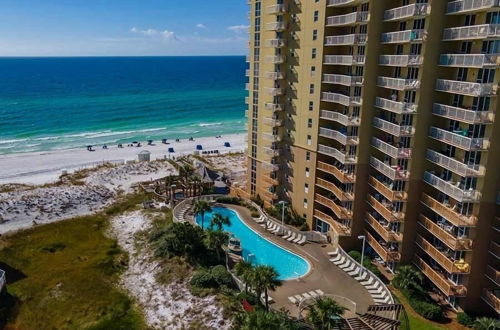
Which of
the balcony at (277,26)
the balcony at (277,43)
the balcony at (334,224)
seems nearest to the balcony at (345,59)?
the balcony at (277,43)

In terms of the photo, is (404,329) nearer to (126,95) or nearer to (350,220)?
(350,220)

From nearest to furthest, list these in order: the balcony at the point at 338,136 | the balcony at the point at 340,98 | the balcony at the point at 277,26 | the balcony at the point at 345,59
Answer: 1. the balcony at the point at 345,59
2. the balcony at the point at 340,98
3. the balcony at the point at 338,136
4. the balcony at the point at 277,26

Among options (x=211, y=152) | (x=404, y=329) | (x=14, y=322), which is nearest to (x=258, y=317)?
(x=404, y=329)

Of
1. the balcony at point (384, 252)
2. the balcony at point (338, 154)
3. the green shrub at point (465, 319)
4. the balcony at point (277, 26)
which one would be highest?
the balcony at point (277, 26)

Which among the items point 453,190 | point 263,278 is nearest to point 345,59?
point 453,190

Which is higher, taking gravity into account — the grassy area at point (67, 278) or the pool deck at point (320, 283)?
the pool deck at point (320, 283)

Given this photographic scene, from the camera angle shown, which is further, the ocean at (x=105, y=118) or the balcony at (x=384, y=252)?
the ocean at (x=105, y=118)

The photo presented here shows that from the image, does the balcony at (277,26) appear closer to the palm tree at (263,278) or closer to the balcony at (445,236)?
the balcony at (445,236)

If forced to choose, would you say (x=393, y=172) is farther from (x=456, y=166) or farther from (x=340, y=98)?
(x=340, y=98)
